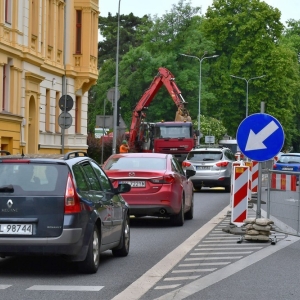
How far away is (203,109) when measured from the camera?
285 feet

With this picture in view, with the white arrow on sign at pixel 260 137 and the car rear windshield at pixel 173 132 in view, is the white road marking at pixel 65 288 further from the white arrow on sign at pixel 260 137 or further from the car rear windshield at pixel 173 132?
the car rear windshield at pixel 173 132

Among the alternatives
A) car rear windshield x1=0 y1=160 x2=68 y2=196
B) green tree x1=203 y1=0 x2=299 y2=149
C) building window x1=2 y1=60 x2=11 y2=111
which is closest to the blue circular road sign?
car rear windshield x1=0 y1=160 x2=68 y2=196

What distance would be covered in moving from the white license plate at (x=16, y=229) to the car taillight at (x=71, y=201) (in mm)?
468

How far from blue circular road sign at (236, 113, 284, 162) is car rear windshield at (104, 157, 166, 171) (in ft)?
10.3

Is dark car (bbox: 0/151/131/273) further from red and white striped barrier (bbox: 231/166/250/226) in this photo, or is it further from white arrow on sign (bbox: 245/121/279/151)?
red and white striped barrier (bbox: 231/166/250/226)

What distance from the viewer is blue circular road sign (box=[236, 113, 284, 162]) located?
16.6 meters

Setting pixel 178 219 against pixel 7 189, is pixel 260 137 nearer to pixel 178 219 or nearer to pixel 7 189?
pixel 178 219

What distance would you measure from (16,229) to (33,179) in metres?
0.62

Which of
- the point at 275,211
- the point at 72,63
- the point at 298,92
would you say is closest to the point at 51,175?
the point at 275,211

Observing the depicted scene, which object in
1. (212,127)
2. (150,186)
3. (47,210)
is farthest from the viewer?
(212,127)

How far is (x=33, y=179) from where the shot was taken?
37.7 feet

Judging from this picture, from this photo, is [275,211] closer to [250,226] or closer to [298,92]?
[250,226]

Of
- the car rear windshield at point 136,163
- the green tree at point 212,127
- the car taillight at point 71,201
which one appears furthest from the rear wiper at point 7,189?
the green tree at point 212,127

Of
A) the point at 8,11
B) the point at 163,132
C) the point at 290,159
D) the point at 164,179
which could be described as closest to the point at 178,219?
the point at 164,179
